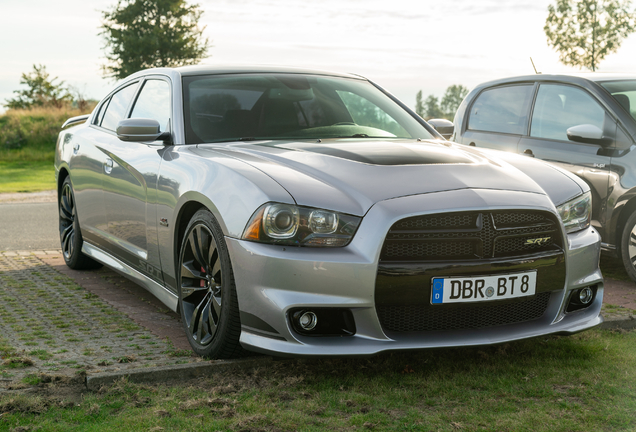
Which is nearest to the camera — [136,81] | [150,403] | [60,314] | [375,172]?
[150,403]

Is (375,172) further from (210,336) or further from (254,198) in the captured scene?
(210,336)

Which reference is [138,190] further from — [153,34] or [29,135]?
[153,34]

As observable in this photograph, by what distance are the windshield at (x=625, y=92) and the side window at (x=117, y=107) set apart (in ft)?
13.6

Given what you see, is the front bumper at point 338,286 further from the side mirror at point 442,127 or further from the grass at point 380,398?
the side mirror at point 442,127

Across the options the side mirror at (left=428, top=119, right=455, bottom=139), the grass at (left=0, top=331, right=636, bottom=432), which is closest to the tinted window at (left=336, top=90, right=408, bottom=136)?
the side mirror at (left=428, top=119, right=455, bottom=139)

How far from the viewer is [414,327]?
3.37 metres

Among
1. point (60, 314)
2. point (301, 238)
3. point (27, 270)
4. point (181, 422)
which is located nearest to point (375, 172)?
point (301, 238)

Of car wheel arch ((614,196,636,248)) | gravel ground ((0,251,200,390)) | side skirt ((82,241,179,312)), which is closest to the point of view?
gravel ground ((0,251,200,390))

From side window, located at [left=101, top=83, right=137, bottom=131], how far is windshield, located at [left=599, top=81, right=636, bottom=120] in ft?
13.6

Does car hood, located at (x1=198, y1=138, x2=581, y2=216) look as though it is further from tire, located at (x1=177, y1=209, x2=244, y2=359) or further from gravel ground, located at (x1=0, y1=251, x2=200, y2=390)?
gravel ground, located at (x1=0, y1=251, x2=200, y2=390)

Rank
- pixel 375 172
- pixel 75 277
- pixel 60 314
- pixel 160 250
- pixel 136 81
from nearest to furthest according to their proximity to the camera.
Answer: pixel 375 172
pixel 160 250
pixel 60 314
pixel 136 81
pixel 75 277

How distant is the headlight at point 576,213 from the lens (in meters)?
3.76

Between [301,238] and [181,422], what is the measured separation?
952mm

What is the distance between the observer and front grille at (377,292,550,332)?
3336 millimetres
